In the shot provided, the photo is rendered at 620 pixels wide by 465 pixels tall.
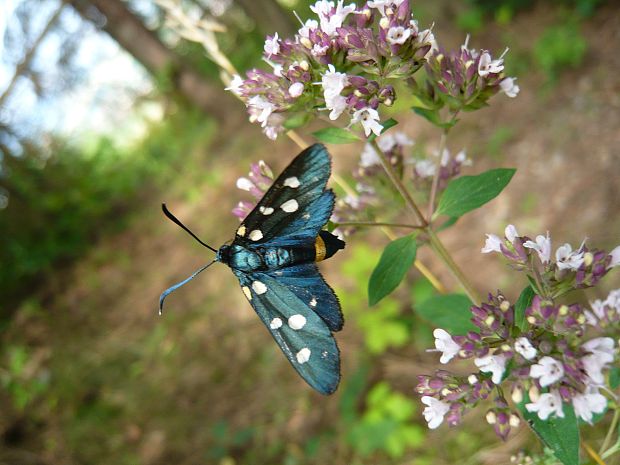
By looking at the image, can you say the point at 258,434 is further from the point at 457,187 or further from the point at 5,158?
the point at 5,158

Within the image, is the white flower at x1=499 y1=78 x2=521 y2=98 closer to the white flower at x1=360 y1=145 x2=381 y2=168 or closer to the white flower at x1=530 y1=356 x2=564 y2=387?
the white flower at x1=360 y1=145 x2=381 y2=168

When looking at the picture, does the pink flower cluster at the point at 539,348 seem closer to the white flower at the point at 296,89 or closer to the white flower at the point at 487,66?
the white flower at the point at 487,66

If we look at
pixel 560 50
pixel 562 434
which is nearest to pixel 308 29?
pixel 562 434

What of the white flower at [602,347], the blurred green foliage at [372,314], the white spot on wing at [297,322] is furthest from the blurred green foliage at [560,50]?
the white spot on wing at [297,322]

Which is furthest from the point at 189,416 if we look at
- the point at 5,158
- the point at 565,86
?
the point at 5,158

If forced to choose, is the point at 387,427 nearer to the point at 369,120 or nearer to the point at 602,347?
the point at 602,347

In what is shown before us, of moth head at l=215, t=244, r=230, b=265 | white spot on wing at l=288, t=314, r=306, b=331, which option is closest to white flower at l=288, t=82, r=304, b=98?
moth head at l=215, t=244, r=230, b=265

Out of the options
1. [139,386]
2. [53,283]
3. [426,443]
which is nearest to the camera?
[426,443]
